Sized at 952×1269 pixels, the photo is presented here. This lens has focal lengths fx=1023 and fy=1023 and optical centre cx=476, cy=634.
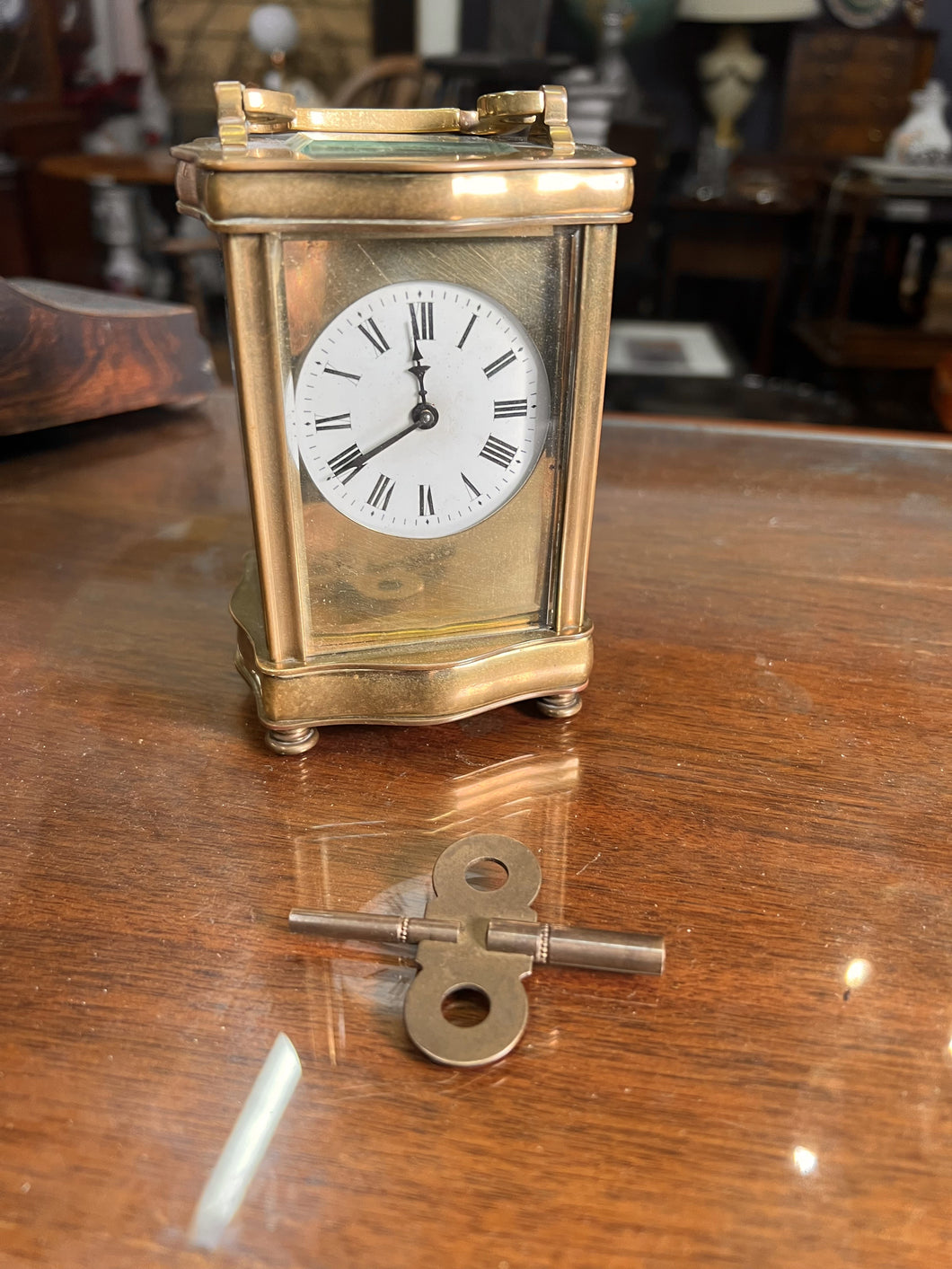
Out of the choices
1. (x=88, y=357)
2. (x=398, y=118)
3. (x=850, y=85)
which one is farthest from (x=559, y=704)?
(x=850, y=85)

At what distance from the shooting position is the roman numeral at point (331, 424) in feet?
1.97

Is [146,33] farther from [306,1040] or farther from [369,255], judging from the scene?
[306,1040]

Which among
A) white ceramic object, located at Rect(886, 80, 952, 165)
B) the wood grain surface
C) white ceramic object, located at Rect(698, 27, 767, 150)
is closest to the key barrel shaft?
the wood grain surface

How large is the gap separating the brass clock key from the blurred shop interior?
10.4 ft

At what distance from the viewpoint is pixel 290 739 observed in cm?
67

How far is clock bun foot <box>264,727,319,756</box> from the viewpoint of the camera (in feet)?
2.18

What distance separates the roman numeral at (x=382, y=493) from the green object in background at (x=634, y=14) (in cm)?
390

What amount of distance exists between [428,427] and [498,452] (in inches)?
2.0

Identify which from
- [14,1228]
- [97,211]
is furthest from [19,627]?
[97,211]

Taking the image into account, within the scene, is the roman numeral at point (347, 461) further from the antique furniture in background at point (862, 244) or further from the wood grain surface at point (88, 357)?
the antique furniture in background at point (862, 244)

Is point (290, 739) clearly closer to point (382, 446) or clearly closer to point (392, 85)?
point (382, 446)

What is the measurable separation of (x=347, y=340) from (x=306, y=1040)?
0.37 m

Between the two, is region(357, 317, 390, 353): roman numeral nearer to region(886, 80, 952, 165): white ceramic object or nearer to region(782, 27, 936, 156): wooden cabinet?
region(886, 80, 952, 165): white ceramic object

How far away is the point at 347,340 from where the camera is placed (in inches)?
23.0
